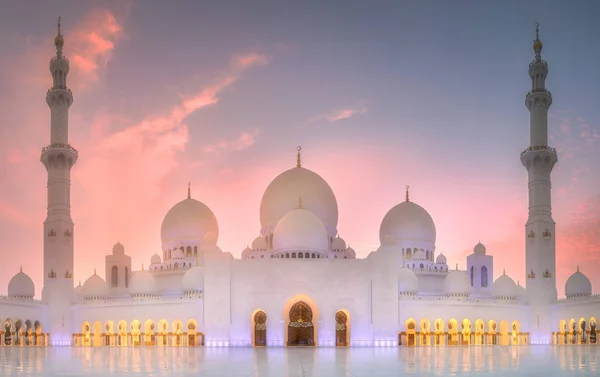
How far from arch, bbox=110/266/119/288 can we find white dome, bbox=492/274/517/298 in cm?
2044

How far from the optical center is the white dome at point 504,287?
120ft

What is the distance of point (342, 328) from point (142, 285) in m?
10.5

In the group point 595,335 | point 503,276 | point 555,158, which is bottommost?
point 595,335

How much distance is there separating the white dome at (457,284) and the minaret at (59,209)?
1847 cm

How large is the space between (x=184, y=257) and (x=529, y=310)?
17.9 m

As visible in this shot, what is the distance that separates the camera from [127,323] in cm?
3359

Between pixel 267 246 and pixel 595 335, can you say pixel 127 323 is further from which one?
pixel 595 335

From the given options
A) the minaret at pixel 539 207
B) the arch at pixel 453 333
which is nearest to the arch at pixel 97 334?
the arch at pixel 453 333

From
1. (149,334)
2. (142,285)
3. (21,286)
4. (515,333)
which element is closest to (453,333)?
(515,333)

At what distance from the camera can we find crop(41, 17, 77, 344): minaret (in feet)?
111

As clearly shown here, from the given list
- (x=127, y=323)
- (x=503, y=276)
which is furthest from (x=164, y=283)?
(x=503, y=276)

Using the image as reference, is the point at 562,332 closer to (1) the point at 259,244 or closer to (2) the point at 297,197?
(2) the point at 297,197

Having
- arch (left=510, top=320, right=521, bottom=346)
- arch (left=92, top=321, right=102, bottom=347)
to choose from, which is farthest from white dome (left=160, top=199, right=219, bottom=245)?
arch (left=510, top=320, right=521, bottom=346)

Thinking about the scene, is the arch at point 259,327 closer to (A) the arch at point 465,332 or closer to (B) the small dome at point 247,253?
(B) the small dome at point 247,253
